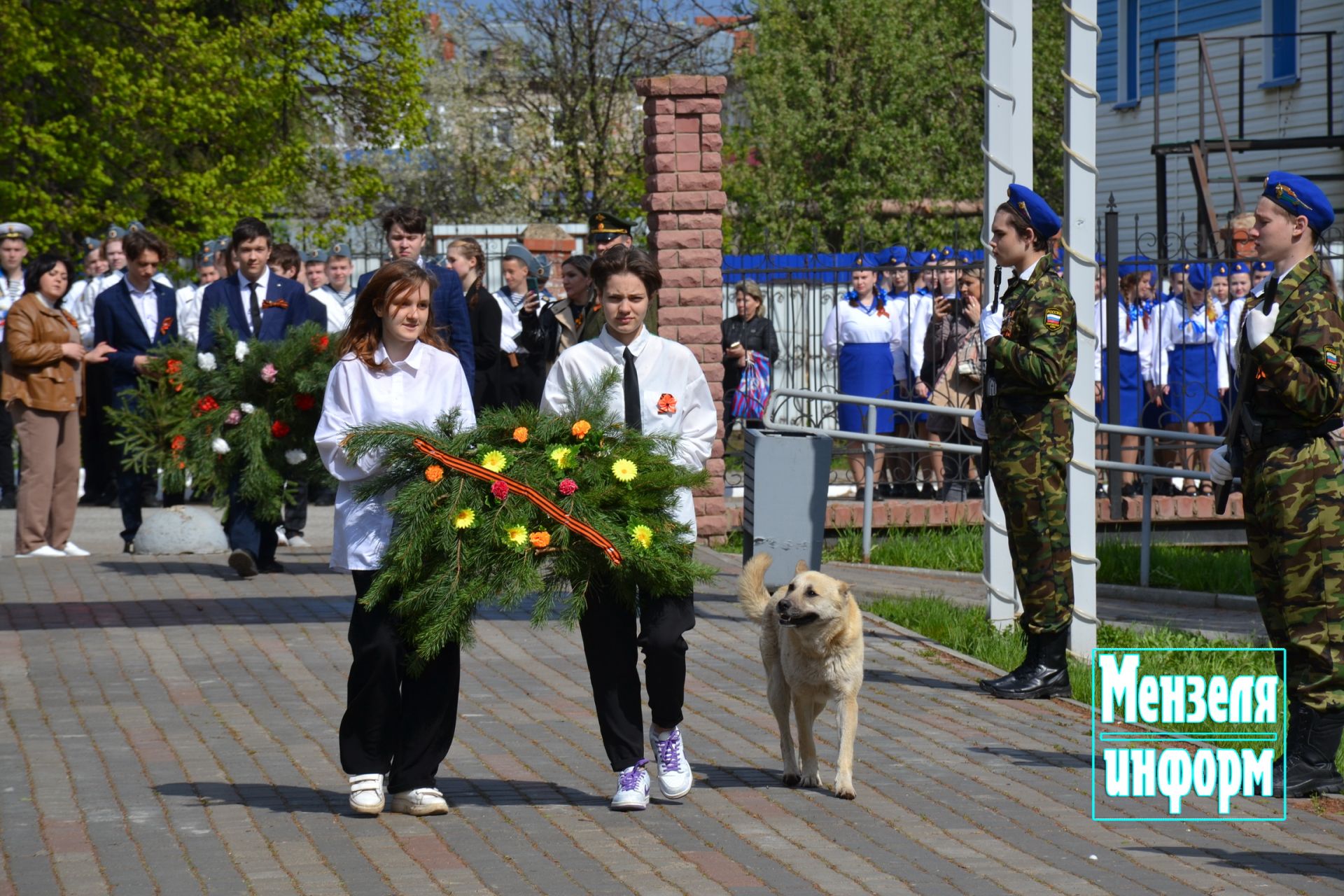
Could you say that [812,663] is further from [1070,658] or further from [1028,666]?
[1070,658]

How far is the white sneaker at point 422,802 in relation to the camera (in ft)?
18.8

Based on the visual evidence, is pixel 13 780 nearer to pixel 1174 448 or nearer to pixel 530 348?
pixel 530 348

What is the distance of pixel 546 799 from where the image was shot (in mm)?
6004

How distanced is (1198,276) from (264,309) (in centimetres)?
874

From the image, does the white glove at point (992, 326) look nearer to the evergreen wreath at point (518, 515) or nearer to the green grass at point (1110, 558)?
the evergreen wreath at point (518, 515)

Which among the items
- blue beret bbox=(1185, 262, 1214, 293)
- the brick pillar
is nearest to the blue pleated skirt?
blue beret bbox=(1185, 262, 1214, 293)

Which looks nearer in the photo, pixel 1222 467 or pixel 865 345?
pixel 1222 467

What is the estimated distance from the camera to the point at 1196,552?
490 inches

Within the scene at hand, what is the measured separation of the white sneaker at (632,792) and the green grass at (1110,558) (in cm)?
635

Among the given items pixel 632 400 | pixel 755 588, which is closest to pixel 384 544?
pixel 632 400

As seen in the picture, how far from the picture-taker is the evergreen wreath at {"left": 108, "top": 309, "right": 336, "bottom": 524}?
10469mm

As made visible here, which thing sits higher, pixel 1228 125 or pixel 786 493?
pixel 1228 125

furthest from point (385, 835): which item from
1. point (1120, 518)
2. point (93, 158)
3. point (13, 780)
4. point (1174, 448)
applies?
point (93, 158)

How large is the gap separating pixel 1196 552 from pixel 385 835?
833cm
